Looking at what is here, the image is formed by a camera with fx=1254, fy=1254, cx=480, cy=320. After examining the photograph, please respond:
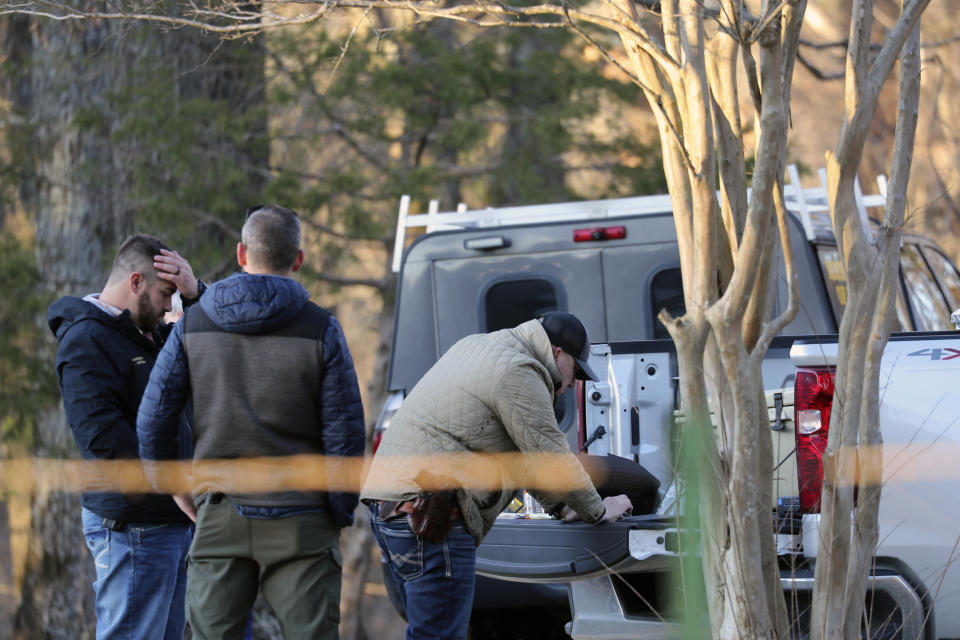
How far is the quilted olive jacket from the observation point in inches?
161

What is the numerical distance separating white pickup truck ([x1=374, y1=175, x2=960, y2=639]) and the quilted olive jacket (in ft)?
1.61

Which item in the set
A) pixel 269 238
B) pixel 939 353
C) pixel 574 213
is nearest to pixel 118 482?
pixel 269 238

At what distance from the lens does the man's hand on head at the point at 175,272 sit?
476cm

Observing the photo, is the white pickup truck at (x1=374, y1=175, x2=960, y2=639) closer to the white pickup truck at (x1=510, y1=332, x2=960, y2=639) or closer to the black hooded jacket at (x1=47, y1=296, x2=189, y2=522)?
the white pickup truck at (x1=510, y1=332, x2=960, y2=639)

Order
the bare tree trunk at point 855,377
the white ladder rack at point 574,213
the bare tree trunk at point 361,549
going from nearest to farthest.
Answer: the bare tree trunk at point 855,377 < the white ladder rack at point 574,213 < the bare tree trunk at point 361,549

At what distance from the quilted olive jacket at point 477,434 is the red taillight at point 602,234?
2.39 m

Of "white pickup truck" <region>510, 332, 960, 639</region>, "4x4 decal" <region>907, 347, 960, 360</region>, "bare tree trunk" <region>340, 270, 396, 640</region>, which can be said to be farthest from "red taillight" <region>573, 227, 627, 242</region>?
"bare tree trunk" <region>340, 270, 396, 640</region>

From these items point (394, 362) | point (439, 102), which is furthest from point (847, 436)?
point (439, 102)

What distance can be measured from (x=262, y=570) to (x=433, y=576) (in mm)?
549

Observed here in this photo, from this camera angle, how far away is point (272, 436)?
156 inches

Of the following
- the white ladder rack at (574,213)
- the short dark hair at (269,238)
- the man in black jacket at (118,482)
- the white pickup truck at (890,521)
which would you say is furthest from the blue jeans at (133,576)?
the white ladder rack at (574,213)

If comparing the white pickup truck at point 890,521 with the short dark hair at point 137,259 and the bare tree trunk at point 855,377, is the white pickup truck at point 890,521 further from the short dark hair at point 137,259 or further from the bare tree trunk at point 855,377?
the short dark hair at point 137,259

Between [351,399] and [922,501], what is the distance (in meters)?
2.08

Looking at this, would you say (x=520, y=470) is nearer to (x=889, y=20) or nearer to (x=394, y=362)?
(x=394, y=362)
